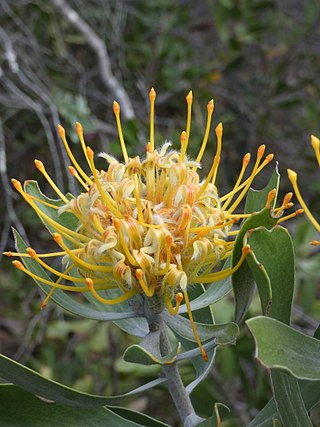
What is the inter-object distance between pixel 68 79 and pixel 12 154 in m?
0.56

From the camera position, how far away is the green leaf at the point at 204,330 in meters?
1.01

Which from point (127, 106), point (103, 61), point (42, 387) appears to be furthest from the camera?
point (103, 61)

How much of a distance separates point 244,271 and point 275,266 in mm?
61

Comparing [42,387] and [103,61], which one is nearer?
[42,387]

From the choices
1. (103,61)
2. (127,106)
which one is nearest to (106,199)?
(127,106)

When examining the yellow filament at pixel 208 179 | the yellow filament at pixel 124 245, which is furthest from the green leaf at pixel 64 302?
the yellow filament at pixel 208 179

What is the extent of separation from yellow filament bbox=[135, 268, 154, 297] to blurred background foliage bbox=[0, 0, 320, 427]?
112 cm

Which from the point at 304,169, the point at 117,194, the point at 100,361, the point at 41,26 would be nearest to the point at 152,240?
the point at 117,194

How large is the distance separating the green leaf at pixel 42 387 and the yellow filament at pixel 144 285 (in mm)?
176

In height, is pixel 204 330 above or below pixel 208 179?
below

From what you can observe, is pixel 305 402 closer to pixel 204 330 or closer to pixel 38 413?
pixel 204 330

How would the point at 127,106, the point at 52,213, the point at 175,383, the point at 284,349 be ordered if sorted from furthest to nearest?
the point at 127,106
the point at 52,213
the point at 175,383
the point at 284,349

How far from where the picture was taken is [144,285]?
1.03 metres

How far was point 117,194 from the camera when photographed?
111cm
